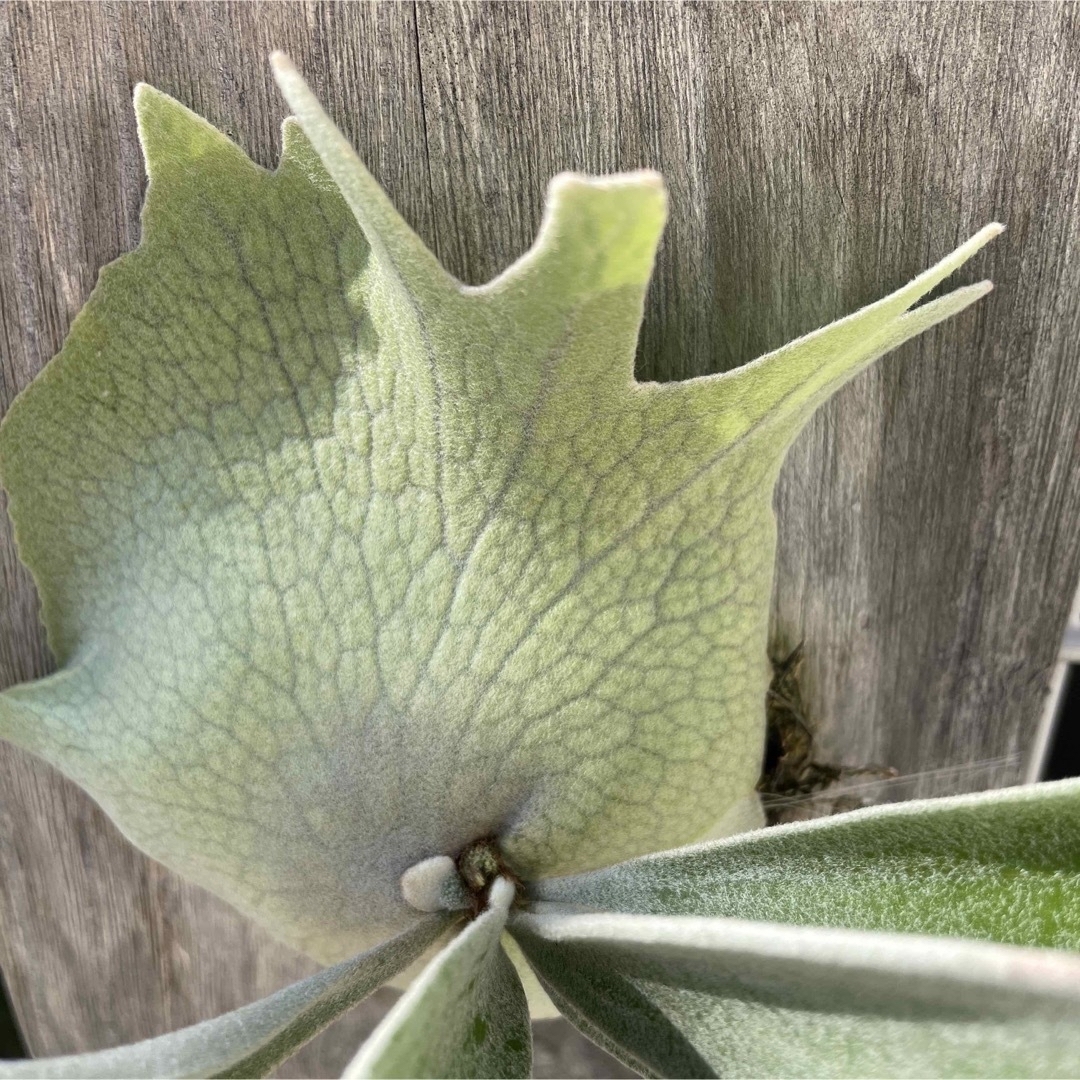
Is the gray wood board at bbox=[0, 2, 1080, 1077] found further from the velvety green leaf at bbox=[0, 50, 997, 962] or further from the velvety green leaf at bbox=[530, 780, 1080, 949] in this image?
the velvety green leaf at bbox=[530, 780, 1080, 949]

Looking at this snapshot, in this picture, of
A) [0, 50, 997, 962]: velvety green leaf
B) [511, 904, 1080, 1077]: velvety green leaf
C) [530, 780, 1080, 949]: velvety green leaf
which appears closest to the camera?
[511, 904, 1080, 1077]: velvety green leaf

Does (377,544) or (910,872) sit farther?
(377,544)

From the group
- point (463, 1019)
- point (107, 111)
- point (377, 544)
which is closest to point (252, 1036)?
point (463, 1019)

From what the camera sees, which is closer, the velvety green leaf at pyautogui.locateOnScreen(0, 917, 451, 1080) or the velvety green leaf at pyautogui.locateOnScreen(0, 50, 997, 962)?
the velvety green leaf at pyautogui.locateOnScreen(0, 917, 451, 1080)

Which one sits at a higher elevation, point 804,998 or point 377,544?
point 377,544

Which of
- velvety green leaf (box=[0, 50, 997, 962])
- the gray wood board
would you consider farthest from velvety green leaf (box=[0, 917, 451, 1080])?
the gray wood board

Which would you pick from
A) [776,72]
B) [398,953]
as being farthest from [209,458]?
[776,72]

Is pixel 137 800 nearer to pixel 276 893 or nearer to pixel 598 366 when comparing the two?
pixel 276 893

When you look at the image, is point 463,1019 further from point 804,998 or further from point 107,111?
point 107,111
